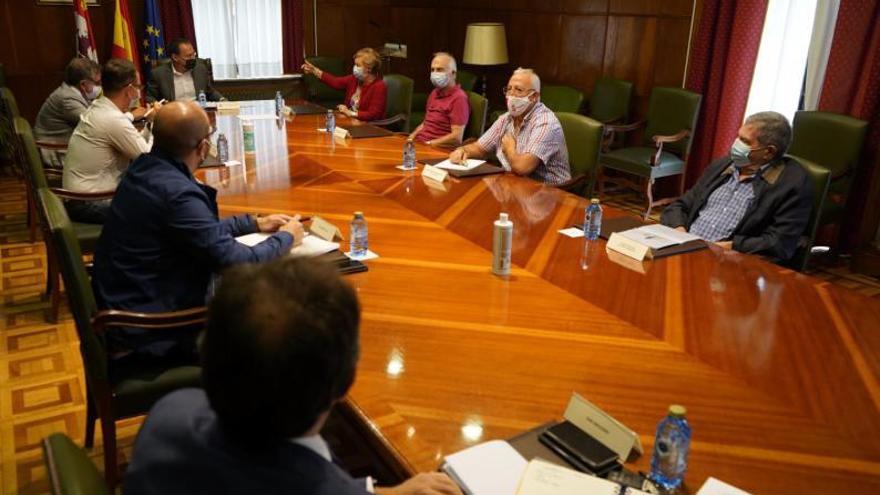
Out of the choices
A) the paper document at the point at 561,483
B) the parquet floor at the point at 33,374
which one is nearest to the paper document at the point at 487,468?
the paper document at the point at 561,483

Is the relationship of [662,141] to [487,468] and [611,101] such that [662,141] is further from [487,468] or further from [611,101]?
[487,468]

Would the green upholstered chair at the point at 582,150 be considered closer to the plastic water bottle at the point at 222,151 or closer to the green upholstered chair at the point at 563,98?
the plastic water bottle at the point at 222,151

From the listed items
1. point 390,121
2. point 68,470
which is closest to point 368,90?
point 390,121

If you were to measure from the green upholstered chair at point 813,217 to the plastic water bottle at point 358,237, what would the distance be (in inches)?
66.9

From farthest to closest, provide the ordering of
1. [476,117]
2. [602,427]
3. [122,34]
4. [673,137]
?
1. [122,34]
2. [673,137]
3. [476,117]
4. [602,427]

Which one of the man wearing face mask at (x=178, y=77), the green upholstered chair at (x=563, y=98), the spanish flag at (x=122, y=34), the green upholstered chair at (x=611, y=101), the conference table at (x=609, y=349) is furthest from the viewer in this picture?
the spanish flag at (x=122, y=34)

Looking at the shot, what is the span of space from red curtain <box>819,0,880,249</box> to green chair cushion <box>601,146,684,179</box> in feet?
3.19

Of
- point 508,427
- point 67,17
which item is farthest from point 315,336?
point 67,17

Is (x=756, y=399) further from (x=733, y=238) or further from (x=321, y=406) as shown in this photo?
(x=733, y=238)

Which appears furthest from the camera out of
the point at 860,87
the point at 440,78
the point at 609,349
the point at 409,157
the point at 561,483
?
the point at 440,78

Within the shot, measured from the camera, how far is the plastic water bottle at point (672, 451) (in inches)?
48.0

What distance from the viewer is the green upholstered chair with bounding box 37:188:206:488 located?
5.86 feet

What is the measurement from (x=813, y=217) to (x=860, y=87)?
75.8 inches

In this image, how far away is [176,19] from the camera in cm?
641
